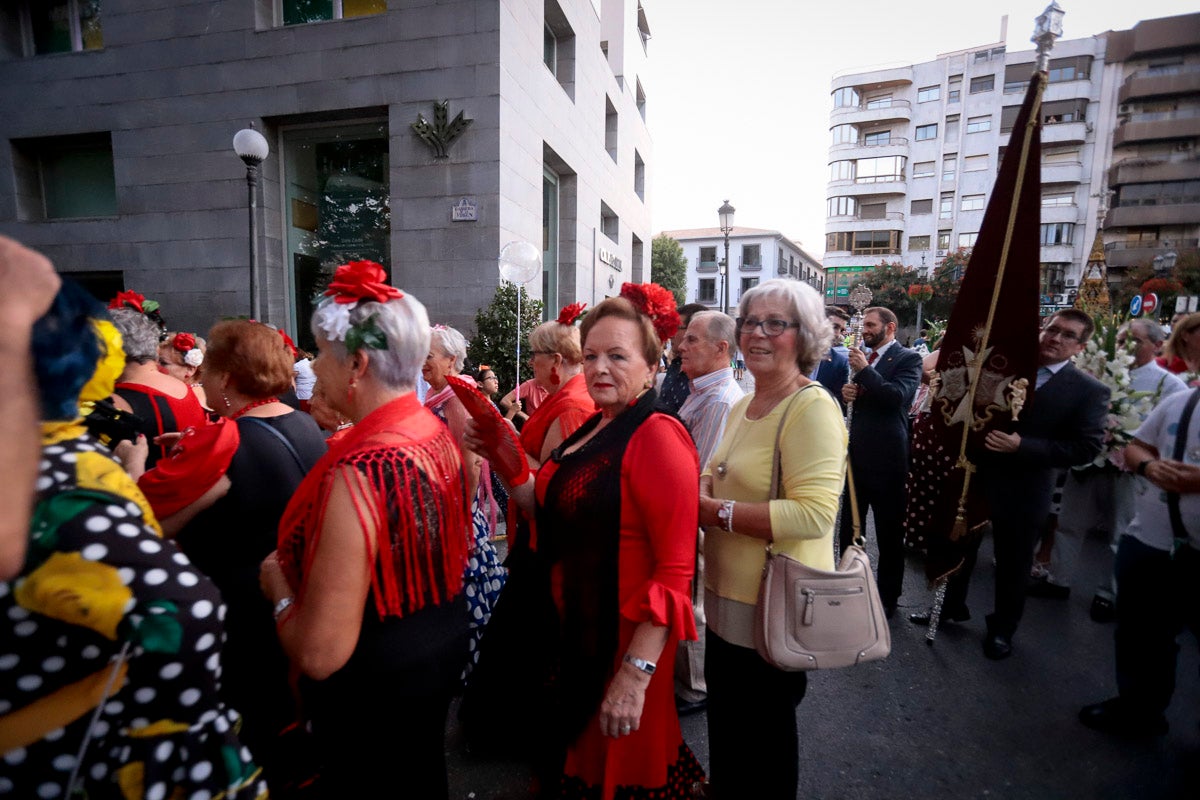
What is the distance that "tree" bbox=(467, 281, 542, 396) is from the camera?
9320 mm

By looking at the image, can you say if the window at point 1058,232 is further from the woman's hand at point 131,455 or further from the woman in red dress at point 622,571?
the woman's hand at point 131,455

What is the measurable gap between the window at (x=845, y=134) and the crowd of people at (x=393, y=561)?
53.2 metres

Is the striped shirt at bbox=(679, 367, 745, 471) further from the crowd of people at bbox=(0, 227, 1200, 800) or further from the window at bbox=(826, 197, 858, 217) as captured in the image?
the window at bbox=(826, 197, 858, 217)

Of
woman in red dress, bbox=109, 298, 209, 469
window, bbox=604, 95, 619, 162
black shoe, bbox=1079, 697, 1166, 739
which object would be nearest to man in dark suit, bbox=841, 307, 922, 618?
black shoe, bbox=1079, 697, 1166, 739

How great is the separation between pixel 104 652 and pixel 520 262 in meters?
8.18

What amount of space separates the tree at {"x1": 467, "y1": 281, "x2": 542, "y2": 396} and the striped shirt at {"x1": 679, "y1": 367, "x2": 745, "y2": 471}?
18.3 ft

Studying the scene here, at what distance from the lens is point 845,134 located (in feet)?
156

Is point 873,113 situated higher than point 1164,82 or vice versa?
point 873,113

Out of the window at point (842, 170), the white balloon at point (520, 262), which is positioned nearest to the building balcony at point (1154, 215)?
the window at point (842, 170)

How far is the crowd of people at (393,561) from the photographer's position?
1036 mm

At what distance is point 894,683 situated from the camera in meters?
3.39

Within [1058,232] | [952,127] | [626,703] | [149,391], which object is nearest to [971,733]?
[626,703]

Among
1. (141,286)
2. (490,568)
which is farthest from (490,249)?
(490,568)

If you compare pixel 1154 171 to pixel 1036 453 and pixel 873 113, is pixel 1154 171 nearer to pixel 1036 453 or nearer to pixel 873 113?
pixel 873 113
